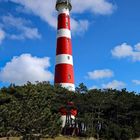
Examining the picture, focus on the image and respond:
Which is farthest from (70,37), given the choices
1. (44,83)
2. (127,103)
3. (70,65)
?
(127,103)

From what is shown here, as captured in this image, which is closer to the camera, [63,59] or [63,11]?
[63,59]

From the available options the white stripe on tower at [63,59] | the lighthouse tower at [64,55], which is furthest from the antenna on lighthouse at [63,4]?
the white stripe on tower at [63,59]

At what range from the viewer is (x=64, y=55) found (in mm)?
54125

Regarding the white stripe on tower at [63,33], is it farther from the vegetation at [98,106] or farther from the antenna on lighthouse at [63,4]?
the vegetation at [98,106]

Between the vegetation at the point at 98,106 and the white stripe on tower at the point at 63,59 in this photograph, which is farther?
the white stripe on tower at the point at 63,59

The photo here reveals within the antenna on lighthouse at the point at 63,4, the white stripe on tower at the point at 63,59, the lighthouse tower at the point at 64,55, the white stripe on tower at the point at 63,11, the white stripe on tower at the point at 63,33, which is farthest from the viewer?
the antenna on lighthouse at the point at 63,4

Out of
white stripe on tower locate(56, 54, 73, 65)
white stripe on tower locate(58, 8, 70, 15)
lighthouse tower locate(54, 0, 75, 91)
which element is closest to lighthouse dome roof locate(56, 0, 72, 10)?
white stripe on tower locate(58, 8, 70, 15)

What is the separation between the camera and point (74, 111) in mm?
55656

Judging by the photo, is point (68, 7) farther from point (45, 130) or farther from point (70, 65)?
point (45, 130)

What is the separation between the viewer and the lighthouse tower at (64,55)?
5362cm

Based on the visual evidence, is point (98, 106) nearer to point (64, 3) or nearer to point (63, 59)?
point (63, 59)

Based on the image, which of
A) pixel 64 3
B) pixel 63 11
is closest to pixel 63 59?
pixel 63 11

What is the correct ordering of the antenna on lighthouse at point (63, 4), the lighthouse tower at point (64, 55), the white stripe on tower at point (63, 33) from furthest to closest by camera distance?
the antenna on lighthouse at point (63, 4), the white stripe on tower at point (63, 33), the lighthouse tower at point (64, 55)

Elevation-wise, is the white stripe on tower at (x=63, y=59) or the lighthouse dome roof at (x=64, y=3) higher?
the lighthouse dome roof at (x=64, y=3)
